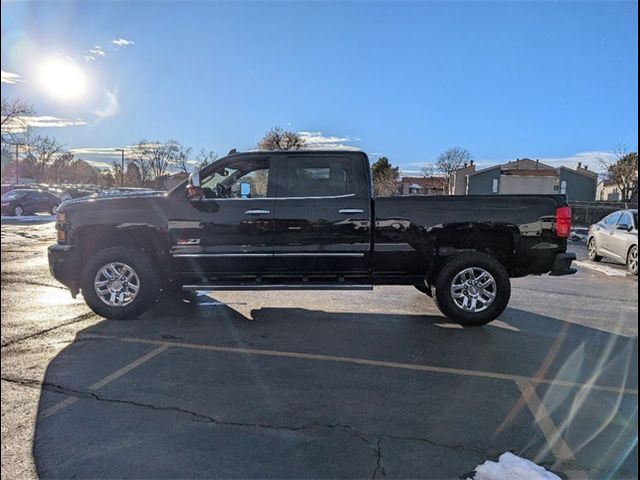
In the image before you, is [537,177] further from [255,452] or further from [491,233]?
[255,452]

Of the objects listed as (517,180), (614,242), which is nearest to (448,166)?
(517,180)

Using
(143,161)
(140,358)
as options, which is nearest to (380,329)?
(140,358)

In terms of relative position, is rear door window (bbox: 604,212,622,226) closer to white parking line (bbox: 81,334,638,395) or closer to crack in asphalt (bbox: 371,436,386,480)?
white parking line (bbox: 81,334,638,395)

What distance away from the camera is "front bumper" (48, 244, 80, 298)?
19.1 feet

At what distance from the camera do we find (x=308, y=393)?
12.4 feet

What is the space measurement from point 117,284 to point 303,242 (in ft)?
7.59

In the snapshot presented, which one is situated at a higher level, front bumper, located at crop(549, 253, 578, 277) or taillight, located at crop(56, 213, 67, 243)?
taillight, located at crop(56, 213, 67, 243)

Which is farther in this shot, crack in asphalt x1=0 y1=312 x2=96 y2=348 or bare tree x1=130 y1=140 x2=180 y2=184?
crack in asphalt x1=0 y1=312 x2=96 y2=348

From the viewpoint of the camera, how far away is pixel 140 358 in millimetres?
4531

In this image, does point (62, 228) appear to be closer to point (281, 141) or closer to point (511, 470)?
point (281, 141)

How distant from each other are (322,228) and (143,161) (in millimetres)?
A: 2370

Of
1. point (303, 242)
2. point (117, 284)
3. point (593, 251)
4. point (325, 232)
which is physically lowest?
point (117, 284)

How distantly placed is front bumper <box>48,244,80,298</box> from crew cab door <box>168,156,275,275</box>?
1207 mm

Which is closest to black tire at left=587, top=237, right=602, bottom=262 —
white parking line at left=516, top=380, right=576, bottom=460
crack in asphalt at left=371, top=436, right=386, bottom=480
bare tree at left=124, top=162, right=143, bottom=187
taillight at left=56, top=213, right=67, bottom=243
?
white parking line at left=516, top=380, right=576, bottom=460
